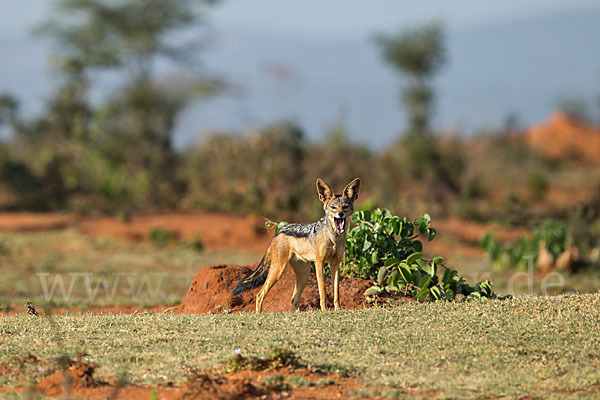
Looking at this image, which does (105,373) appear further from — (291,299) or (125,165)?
(125,165)

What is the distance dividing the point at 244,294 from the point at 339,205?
77.9 inches

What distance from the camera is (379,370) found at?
6.59 m

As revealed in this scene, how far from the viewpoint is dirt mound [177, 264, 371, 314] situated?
30.9 ft

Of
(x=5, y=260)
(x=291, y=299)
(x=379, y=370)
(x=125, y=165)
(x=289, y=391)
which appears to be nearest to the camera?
(x=289, y=391)

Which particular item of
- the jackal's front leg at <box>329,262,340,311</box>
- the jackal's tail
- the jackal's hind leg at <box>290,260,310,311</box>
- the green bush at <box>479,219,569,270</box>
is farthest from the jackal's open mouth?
the green bush at <box>479,219,569,270</box>

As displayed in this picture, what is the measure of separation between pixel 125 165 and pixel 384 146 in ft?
46.2

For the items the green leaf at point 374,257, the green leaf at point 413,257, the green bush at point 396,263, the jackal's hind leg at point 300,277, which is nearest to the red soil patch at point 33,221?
the green bush at point 396,263

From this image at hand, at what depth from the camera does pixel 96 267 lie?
17203 millimetres

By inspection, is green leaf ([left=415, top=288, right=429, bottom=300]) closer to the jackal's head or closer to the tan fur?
the tan fur

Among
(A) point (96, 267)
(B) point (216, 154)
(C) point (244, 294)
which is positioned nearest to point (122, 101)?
(B) point (216, 154)

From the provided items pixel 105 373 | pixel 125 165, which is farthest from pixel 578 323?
pixel 125 165

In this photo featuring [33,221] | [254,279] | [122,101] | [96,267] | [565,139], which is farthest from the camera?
[565,139]

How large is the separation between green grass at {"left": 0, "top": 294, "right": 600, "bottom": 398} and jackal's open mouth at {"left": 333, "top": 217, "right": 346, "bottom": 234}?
815 mm

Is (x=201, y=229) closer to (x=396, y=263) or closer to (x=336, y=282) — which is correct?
(x=396, y=263)
